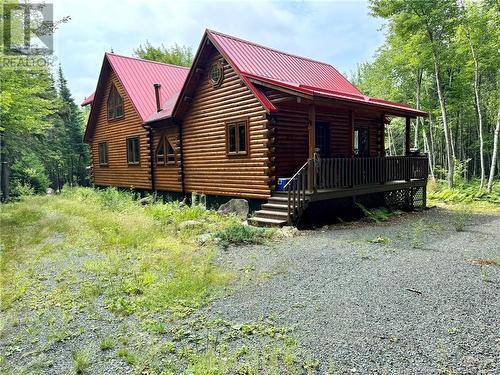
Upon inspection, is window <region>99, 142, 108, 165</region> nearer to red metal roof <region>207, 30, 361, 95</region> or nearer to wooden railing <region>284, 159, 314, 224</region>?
red metal roof <region>207, 30, 361, 95</region>

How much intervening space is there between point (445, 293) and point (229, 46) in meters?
11.1

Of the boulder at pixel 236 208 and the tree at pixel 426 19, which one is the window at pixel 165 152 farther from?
the tree at pixel 426 19

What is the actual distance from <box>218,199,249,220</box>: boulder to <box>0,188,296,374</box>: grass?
1315 mm

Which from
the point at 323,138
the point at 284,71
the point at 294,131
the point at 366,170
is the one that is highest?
the point at 284,71

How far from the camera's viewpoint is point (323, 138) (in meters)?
13.3

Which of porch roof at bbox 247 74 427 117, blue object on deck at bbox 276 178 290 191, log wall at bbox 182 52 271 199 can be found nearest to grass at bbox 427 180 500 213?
porch roof at bbox 247 74 427 117

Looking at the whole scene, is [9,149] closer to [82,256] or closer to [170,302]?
[82,256]

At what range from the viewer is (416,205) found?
14352mm

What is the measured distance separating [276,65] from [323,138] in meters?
3.53

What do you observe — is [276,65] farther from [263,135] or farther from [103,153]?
[103,153]

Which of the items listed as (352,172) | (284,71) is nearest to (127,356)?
(352,172)

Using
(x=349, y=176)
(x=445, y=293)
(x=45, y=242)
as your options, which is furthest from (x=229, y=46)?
(x=445, y=293)

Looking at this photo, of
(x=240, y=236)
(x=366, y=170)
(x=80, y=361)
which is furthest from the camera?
(x=366, y=170)

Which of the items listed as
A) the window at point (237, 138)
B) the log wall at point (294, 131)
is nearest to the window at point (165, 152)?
the window at point (237, 138)
